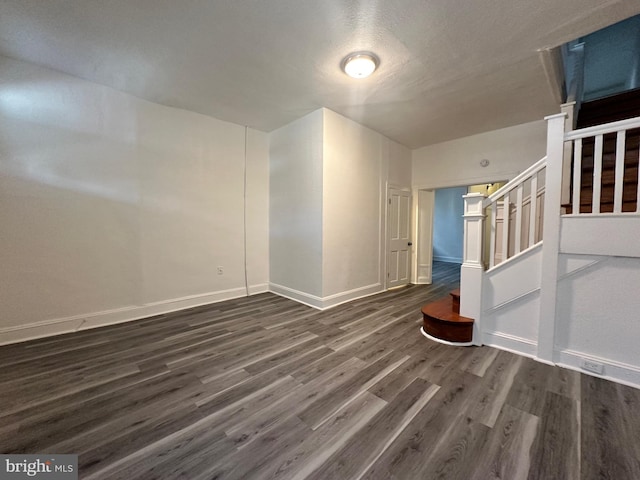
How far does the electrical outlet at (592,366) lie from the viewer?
77.7 inches

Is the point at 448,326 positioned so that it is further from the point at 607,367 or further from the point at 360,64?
the point at 360,64

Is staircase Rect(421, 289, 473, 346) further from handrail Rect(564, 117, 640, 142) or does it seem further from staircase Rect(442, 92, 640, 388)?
handrail Rect(564, 117, 640, 142)

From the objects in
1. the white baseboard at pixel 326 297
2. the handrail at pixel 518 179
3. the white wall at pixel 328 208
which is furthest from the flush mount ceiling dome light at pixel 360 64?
the white baseboard at pixel 326 297

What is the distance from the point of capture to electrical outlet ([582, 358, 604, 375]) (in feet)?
6.47

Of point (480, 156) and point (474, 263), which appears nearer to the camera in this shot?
point (474, 263)

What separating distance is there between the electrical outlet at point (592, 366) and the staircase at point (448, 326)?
81 centimetres

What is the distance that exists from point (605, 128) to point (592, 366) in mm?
1973

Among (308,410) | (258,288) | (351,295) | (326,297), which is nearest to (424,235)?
(351,295)

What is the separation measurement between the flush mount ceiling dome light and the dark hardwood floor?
2.87 meters

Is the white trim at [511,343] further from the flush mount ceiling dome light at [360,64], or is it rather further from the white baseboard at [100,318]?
the white baseboard at [100,318]

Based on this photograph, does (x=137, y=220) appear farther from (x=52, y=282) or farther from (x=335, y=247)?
(x=335, y=247)

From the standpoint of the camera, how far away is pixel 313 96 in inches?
126

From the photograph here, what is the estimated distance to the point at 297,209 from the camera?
3967 millimetres

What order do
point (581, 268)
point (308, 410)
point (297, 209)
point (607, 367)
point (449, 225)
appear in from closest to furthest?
1. point (308, 410)
2. point (607, 367)
3. point (581, 268)
4. point (297, 209)
5. point (449, 225)
